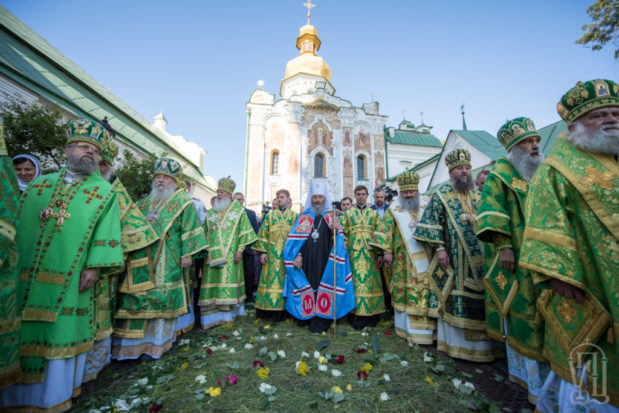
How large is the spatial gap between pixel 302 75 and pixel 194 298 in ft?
87.9

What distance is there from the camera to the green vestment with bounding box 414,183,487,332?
3.19 metres

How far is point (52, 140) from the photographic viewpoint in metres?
6.80

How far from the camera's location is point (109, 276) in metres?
3.14

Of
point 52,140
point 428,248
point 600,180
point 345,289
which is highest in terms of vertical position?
point 52,140

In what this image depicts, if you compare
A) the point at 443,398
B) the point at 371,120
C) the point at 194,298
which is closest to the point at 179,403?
the point at 443,398

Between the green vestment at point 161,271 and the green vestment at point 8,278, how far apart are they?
1331 mm

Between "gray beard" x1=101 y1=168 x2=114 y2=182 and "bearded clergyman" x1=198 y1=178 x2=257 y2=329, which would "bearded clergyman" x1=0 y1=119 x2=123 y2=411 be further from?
"bearded clergyman" x1=198 y1=178 x2=257 y2=329

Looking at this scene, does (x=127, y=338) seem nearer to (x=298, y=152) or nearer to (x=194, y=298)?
(x=194, y=298)

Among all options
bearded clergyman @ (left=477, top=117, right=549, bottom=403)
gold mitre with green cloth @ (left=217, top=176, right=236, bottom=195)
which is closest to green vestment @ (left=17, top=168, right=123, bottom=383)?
gold mitre with green cloth @ (left=217, top=176, right=236, bottom=195)

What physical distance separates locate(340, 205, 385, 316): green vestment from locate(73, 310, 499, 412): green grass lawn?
58cm

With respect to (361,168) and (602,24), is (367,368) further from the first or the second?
(361,168)

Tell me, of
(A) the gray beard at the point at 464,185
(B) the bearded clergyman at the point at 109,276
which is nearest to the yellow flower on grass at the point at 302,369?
(B) the bearded clergyman at the point at 109,276

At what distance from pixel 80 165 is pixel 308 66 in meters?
29.3

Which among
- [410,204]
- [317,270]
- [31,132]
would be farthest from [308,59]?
[317,270]
